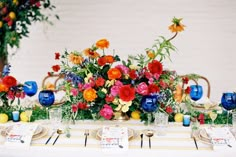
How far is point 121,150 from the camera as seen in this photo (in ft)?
4.96

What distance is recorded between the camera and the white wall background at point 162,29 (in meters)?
3.54

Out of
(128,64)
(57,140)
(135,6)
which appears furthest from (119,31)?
(57,140)

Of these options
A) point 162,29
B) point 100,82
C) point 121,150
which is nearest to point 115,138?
point 121,150

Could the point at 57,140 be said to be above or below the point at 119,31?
below

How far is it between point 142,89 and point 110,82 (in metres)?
0.17

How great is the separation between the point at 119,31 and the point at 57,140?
2.13 metres

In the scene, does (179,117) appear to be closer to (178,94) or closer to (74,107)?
(178,94)

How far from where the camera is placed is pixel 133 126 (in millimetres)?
1859

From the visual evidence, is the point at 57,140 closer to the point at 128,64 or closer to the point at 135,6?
the point at 128,64

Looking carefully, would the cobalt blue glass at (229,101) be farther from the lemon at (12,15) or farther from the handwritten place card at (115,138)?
the lemon at (12,15)

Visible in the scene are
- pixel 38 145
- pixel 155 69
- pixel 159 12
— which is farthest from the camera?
pixel 159 12

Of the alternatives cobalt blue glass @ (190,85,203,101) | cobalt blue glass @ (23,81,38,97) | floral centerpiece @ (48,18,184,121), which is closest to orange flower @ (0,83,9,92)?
cobalt blue glass @ (23,81,38,97)

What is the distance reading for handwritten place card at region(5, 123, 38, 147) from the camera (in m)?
1.57

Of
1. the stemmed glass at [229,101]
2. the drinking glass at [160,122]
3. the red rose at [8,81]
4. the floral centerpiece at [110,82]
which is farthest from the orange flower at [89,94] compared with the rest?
the stemmed glass at [229,101]
